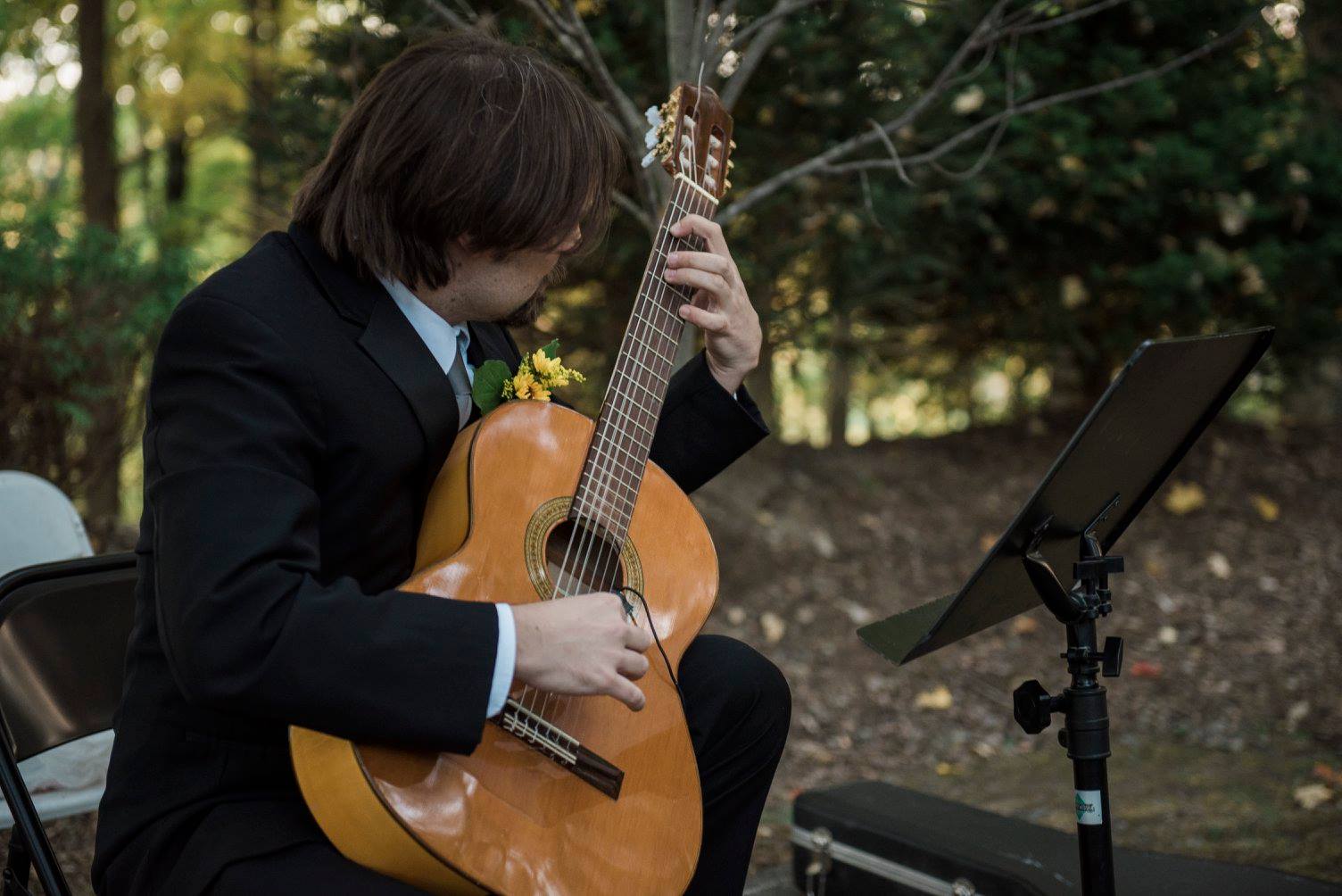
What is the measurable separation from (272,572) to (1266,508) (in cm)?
539

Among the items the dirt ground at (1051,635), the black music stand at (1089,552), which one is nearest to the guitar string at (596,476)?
the black music stand at (1089,552)

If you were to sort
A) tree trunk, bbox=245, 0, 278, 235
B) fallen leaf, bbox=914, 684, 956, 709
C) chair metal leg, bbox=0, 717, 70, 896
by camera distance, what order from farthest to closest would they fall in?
tree trunk, bbox=245, 0, 278, 235 < fallen leaf, bbox=914, 684, 956, 709 < chair metal leg, bbox=0, 717, 70, 896

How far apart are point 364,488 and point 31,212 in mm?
3161

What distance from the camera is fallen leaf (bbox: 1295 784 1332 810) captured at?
362 cm

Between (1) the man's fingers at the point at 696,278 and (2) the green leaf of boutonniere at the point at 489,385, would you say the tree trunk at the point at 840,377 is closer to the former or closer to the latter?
(1) the man's fingers at the point at 696,278

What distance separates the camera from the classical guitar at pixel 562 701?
1593 millimetres

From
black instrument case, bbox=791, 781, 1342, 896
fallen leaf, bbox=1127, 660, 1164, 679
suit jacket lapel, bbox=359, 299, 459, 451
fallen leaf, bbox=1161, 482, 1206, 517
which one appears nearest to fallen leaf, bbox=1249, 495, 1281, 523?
fallen leaf, bbox=1161, 482, 1206, 517

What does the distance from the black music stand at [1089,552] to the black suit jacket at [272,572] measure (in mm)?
752

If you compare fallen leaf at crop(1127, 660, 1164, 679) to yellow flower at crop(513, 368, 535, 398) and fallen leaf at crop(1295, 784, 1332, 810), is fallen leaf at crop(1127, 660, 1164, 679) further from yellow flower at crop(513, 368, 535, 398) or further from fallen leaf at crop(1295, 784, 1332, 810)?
yellow flower at crop(513, 368, 535, 398)

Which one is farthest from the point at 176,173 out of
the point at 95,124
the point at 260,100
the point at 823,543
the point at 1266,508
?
the point at 1266,508

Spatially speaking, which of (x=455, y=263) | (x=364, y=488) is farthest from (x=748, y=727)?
(x=455, y=263)

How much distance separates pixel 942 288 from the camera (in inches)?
233

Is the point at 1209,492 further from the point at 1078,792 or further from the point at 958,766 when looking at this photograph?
the point at 1078,792

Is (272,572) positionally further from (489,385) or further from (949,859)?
(949,859)
